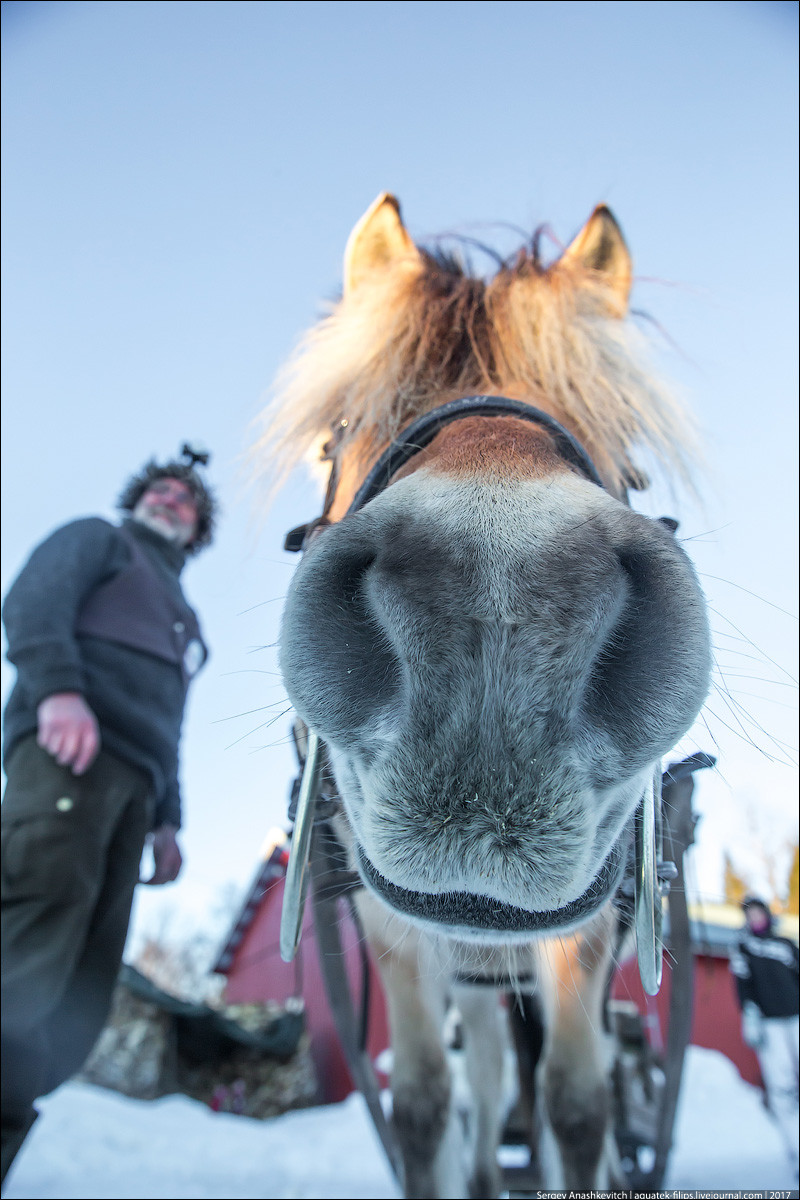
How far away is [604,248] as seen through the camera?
2.19m

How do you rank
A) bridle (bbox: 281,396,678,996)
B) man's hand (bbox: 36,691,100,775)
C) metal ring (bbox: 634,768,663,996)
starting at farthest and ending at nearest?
man's hand (bbox: 36,691,100,775), bridle (bbox: 281,396,678,996), metal ring (bbox: 634,768,663,996)

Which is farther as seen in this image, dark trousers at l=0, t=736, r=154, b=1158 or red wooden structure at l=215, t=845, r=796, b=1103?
red wooden structure at l=215, t=845, r=796, b=1103

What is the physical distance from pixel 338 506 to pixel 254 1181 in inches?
138

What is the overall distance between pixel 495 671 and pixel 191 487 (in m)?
2.70

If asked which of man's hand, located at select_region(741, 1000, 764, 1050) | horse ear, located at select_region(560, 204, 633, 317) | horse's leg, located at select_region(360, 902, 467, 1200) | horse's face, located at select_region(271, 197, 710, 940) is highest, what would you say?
horse ear, located at select_region(560, 204, 633, 317)

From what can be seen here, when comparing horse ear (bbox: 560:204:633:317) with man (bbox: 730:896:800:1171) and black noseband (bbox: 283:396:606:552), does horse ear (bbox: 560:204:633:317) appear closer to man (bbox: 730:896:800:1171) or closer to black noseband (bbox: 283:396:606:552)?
black noseband (bbox: 283:396:606:552)

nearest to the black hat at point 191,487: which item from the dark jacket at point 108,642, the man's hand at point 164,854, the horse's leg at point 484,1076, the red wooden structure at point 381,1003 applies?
the dark jacket at point 108,642

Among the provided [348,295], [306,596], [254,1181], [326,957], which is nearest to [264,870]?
[254,1181]

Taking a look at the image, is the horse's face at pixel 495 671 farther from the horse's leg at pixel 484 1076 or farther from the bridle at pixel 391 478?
the horse's leg at pixel 484 1076

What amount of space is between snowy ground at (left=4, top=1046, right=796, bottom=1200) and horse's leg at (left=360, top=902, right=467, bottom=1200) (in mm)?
1184

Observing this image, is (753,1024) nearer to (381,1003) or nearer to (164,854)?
(164,854)

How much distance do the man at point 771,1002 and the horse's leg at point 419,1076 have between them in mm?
3063

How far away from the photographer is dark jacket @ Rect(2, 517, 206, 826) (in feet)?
6.32

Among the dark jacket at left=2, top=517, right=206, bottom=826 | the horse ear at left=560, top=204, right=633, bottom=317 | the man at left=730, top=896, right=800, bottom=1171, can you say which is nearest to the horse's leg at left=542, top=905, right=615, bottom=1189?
the dark jacket at left=2, top=517, right=206, bottom=826
